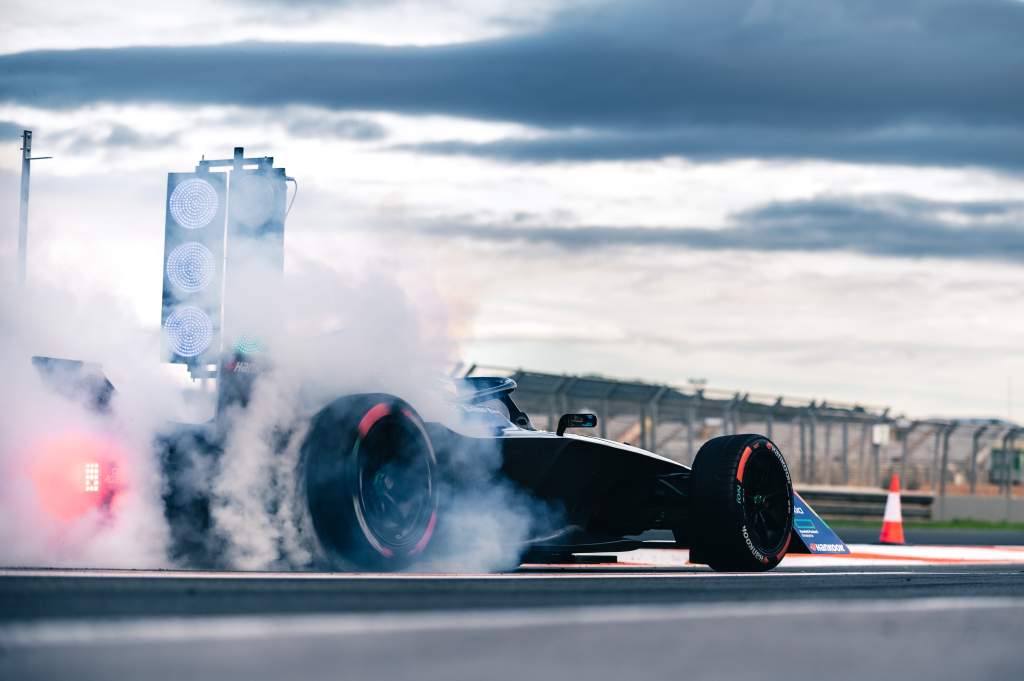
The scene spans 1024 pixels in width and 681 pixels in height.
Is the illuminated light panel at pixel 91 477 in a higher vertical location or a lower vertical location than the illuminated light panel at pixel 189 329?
lower

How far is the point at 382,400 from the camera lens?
24.0 feet

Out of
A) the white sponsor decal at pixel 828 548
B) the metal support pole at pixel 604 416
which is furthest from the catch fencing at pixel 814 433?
the white sponsor decal at pixel 828 548

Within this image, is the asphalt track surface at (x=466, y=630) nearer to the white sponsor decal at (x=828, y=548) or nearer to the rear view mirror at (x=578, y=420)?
the rear view mirror at (x=578, y=420)

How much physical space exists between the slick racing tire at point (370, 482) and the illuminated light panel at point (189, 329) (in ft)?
9.35

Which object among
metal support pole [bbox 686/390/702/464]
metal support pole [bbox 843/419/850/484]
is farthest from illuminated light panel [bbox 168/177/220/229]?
metal support pole [bbox 843/419/850/484]

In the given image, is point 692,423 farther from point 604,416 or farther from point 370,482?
point 370,482

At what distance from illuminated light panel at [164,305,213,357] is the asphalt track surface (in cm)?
380

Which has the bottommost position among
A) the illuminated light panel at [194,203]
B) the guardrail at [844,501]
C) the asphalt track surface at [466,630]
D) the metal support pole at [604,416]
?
the guardrail at [844,501]

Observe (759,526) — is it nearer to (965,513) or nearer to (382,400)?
(382,400)

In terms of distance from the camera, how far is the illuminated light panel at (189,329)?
9.96 metres

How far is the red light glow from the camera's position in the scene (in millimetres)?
6941

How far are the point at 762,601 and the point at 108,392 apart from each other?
11.0 ft

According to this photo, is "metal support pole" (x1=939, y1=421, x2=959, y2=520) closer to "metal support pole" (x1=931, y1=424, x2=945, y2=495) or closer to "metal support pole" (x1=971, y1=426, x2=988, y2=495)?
"metal support pole" (x1=931, y1=424, x2=945, y2=495)

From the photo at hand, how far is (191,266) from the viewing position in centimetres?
1026
